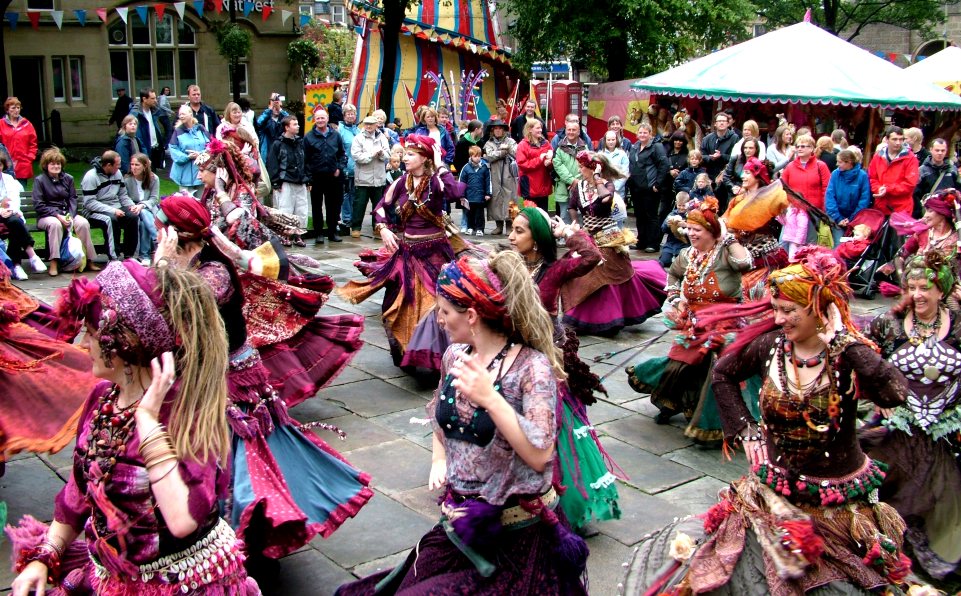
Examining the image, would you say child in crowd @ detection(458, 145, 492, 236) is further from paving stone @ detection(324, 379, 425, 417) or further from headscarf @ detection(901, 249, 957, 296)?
headscarf @ detection(901, 249, 957, 296)

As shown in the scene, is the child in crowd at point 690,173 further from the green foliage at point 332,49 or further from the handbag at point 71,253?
the green foliage at point 332,49

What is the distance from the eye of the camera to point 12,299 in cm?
602

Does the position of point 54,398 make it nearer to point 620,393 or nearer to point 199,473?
point 199,473

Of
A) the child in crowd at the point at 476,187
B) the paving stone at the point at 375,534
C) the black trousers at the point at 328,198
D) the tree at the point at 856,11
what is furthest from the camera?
the tree at the point at 856,11

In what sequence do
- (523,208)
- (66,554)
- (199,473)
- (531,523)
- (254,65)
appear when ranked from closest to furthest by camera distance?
(199,473) → (66,554) → (531,523) → (523,208) → (254,65)

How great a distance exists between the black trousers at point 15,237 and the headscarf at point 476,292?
9.56m

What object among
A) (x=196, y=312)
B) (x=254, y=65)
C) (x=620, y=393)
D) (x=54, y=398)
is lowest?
(x=620, y=393)

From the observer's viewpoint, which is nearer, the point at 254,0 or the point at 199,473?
the point at 199,473

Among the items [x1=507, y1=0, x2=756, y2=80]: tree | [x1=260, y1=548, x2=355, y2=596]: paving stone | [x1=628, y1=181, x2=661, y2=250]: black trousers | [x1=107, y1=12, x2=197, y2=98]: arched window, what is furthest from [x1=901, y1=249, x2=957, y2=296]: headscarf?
[x1=107, y1=12, x2=197, y2=98]: arched window

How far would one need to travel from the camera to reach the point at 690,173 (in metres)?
14.1

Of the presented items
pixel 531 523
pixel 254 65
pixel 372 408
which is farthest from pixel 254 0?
pixel 531 523

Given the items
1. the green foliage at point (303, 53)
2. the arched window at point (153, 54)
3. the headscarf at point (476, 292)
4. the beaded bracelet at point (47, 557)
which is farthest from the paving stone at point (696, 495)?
the arched window at point (153, 54)

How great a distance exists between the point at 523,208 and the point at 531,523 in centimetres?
266

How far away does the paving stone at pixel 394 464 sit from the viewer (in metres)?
6.16
